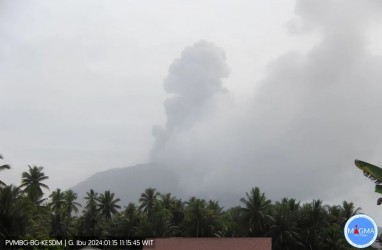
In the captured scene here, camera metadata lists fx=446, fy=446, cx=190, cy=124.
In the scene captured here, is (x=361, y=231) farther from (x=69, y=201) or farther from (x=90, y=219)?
(x=69, y=201)

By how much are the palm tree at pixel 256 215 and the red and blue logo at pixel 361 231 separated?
5973cm

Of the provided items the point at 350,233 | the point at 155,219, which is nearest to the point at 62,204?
the point at 155,219

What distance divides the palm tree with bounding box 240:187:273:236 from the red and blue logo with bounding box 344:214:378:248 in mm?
59735

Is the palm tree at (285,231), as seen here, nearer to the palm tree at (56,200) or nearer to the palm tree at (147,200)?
the palm tree at (147,200)

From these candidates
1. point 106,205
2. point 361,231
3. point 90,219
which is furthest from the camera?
point 106,205

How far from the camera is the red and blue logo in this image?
14.4 meters

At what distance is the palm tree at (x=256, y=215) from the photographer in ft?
241

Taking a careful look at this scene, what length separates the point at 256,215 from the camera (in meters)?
73.7

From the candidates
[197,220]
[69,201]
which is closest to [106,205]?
[69,201]

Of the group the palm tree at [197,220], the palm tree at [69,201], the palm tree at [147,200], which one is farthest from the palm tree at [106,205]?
the palm tree at [197,220]

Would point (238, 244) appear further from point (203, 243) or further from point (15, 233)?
point (15, 233)

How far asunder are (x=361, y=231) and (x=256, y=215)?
6037 cm

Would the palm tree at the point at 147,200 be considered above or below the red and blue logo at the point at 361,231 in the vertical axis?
above

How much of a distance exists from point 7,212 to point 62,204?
43176mm
